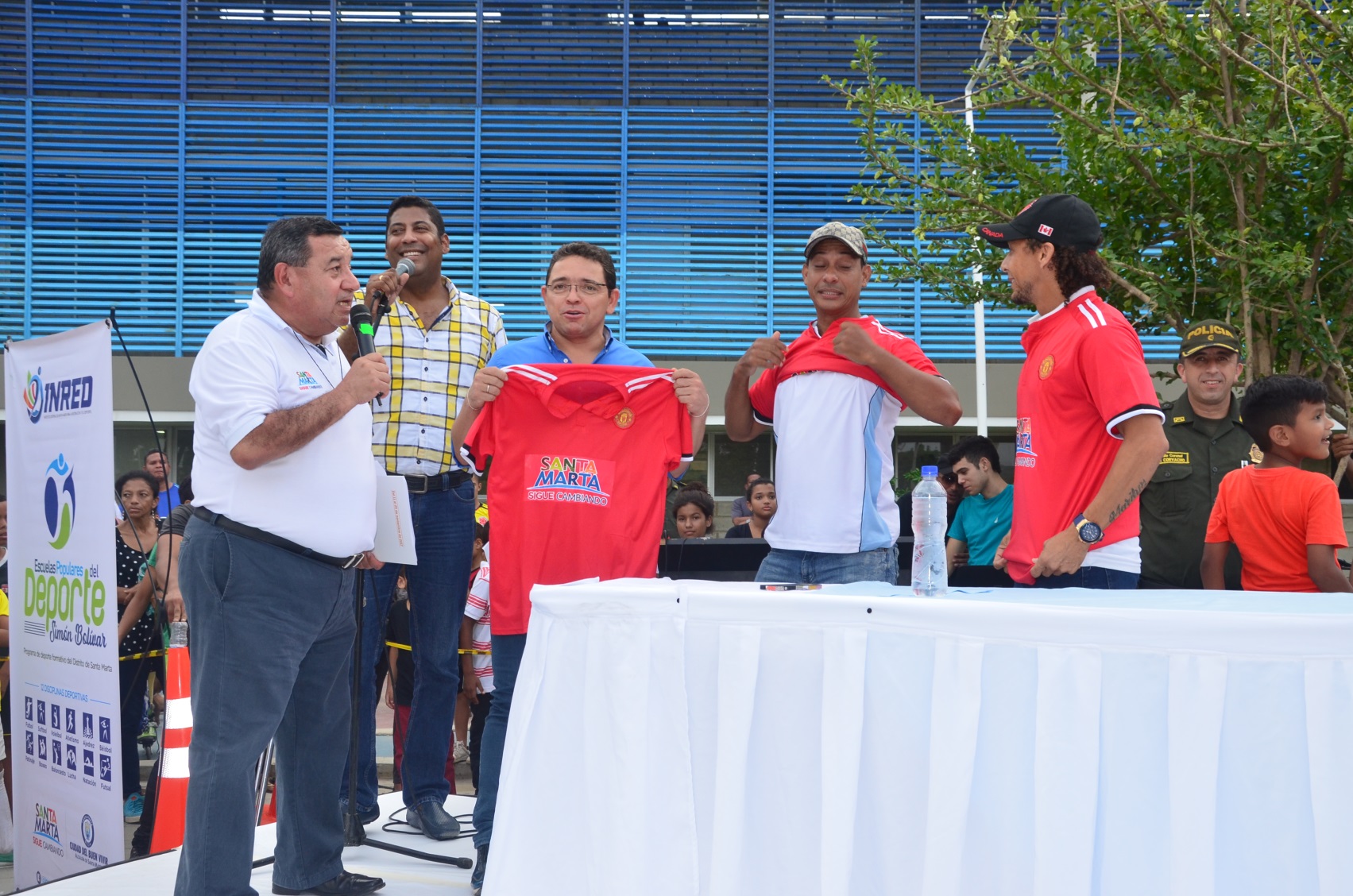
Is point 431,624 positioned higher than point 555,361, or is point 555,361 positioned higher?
point 555,361

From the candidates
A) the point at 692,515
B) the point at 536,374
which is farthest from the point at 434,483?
the point at 692,515

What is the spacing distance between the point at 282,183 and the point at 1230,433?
1219 centimetres

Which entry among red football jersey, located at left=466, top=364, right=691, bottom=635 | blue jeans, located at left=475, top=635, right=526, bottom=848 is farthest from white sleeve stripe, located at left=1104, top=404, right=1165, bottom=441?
blue jeans, located at left=475, top=635, right=526, bottom=848

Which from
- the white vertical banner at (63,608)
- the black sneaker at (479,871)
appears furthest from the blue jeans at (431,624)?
the white vertical banner at (63,608)

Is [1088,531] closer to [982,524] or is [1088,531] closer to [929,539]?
[929,539]

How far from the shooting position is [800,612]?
7.44ft

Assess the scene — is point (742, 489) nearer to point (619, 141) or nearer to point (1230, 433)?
point (619, 141)

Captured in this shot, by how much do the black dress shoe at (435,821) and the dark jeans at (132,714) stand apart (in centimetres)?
242

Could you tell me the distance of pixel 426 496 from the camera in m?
4.11

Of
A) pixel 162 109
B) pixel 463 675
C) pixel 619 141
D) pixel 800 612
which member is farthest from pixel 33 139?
pixel 800 612

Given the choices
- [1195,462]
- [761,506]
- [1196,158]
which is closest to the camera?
[1195,462]

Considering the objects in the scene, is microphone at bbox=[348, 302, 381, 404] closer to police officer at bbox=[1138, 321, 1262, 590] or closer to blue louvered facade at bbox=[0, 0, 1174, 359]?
police officer at bbox=[1138, 321, 1262, 590]

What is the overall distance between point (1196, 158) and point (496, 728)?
4359mm

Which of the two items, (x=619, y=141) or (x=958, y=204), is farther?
(x=619, y=141)
